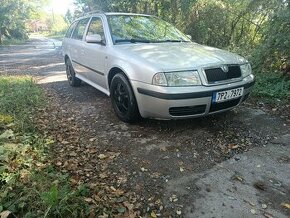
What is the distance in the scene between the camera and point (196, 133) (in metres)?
3.96

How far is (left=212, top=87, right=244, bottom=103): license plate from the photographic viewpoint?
11.9 feet

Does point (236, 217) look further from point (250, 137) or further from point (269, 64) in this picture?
point (269, 64)

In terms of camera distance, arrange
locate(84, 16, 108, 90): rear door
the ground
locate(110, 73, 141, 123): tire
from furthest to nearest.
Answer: locate(84, 16, 108, 90): rear door → locate(110, 73, 141, 123): tire → the ground

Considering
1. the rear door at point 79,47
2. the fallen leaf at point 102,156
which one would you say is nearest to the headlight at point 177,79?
the fallen leaf at point 102,156

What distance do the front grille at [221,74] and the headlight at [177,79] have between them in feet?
0.59

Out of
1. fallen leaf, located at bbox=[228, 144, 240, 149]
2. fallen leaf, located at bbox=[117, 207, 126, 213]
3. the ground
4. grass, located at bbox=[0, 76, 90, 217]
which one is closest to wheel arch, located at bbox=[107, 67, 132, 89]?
the ground

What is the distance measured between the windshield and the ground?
4.22 feet

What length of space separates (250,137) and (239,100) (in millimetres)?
527

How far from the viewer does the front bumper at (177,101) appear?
11.4 ft

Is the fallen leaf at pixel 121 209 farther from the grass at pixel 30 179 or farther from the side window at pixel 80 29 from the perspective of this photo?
the side window at pixel 80 29

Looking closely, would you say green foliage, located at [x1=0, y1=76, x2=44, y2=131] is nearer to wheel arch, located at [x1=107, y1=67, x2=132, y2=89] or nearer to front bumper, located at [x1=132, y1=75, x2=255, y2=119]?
wheel arch, located at [x1=107, y1=67, x2=132, y2=89]

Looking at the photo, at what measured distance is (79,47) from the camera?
5836mm

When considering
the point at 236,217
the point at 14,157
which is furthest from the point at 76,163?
the point at 236,217

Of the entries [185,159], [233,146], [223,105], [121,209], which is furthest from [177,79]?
[121,209]
